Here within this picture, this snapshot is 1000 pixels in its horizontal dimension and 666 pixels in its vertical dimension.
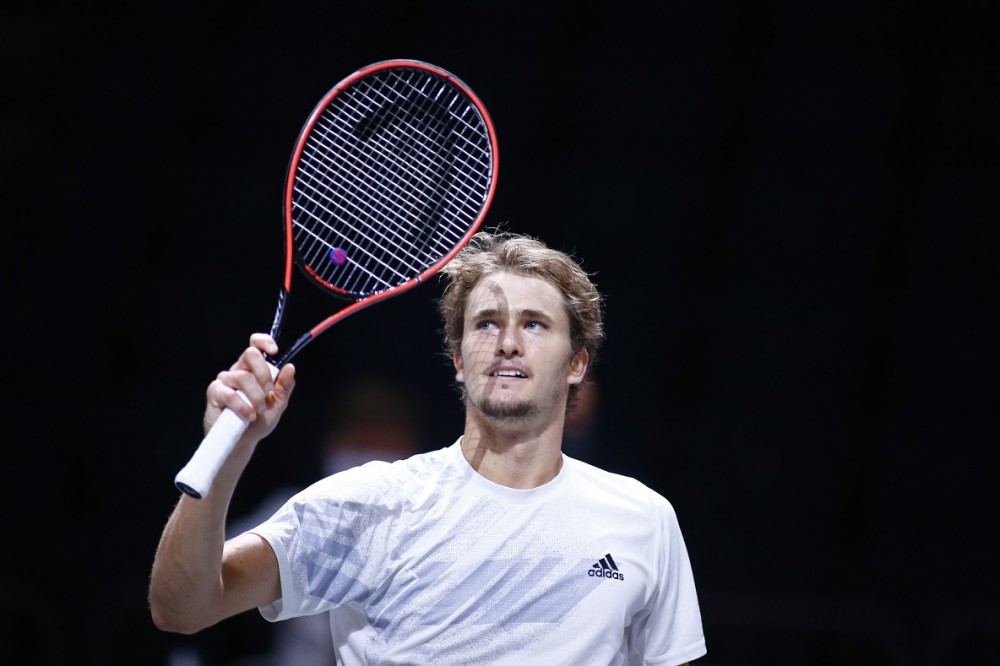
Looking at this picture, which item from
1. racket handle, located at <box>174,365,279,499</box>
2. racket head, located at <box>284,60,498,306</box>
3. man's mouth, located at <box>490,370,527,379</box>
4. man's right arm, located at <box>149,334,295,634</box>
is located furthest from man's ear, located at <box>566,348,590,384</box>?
racket handle, located at <box>174,365,279,499</box>

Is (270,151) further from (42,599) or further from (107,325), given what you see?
(42,599)

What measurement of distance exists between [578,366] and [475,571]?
65 centimetres

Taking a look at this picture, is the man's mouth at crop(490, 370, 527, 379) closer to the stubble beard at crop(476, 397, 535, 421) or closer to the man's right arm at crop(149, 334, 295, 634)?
the stubble beard at crop(476, 397, 535, 421)

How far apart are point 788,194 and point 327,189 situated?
4.06 metres

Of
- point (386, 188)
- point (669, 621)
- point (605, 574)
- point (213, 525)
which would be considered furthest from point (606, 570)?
point (386, 188)

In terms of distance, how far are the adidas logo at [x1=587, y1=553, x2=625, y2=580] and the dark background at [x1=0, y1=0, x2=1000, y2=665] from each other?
94.5 inches

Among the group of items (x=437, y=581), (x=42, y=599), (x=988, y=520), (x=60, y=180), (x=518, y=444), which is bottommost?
(x=42, y=599)

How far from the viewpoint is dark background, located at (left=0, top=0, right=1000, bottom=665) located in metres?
5.34

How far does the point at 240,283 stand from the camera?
5.78 m

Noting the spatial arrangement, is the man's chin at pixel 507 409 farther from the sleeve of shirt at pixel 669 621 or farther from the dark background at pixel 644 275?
the dark background at pixel 644 275

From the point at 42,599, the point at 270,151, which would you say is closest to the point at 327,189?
the point at 42,599

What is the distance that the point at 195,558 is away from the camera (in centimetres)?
206

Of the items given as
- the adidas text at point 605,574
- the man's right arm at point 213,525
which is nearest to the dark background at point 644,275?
the adidas text at point 605,574

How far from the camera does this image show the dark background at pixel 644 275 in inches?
210
